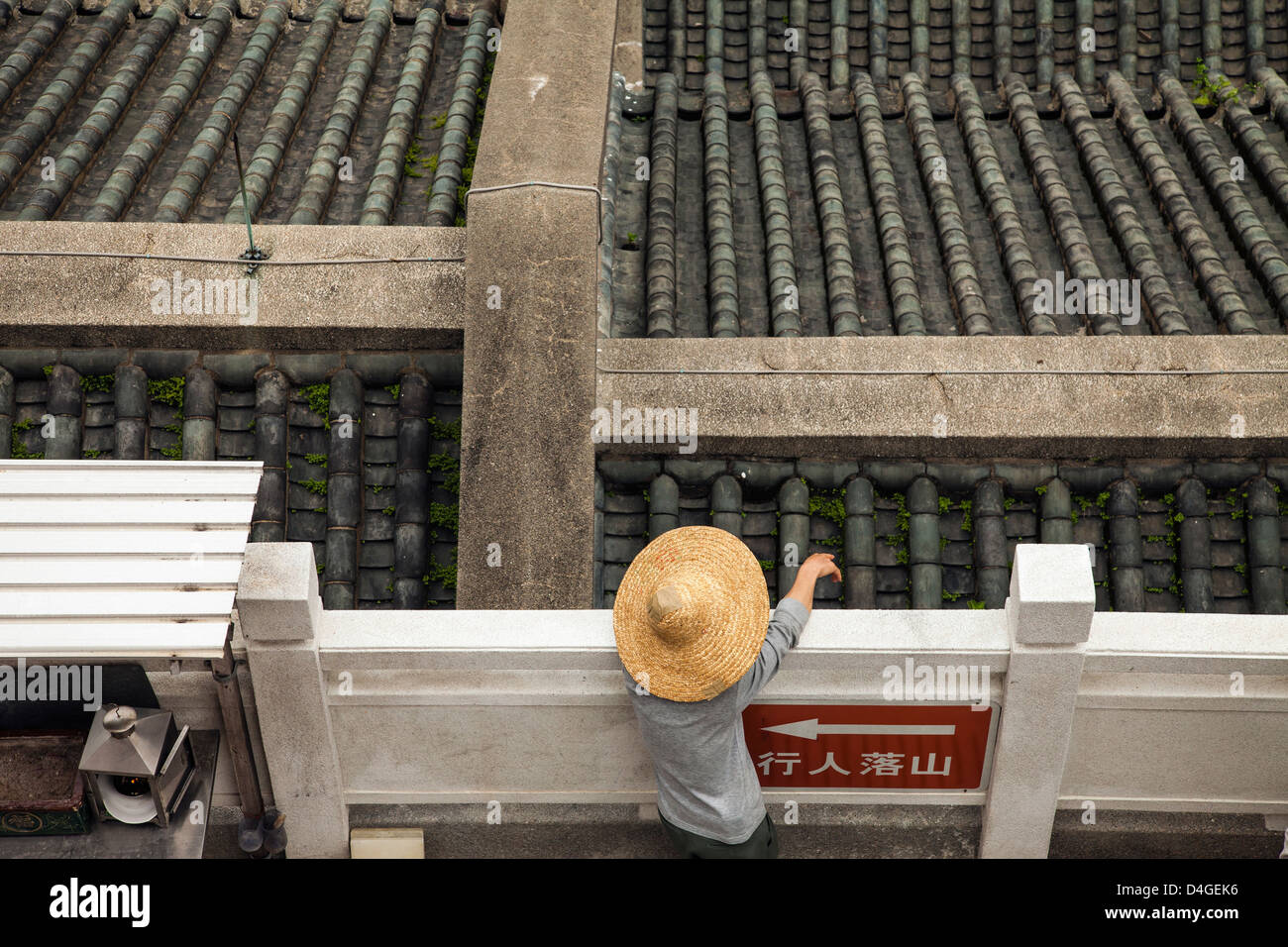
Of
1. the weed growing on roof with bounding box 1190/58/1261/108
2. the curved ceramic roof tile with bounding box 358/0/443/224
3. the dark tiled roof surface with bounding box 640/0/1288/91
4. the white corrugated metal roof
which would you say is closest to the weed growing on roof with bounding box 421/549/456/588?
the white corrugated metal roof

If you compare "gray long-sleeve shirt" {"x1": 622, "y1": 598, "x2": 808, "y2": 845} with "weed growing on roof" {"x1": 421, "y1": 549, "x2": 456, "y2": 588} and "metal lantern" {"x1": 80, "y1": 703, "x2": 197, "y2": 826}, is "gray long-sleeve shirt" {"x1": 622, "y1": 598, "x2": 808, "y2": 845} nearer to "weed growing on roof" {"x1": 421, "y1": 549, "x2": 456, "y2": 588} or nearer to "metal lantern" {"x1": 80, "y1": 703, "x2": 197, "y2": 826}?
"weed growing on roof" {"x1": 421, "y1": 549, "x2": 456, "y2": 588}

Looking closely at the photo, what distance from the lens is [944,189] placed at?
810 cm

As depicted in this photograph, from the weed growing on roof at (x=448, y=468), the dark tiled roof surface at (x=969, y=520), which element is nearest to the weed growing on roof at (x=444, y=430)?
the weed growing on roof at (x=448, y=468)

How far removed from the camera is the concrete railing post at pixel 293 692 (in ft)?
16.9

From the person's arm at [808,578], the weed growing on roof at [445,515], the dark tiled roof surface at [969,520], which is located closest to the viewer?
the person's arm at [808,578]

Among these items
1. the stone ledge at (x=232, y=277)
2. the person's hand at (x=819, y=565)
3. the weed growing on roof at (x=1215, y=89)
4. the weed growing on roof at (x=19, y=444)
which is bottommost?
the person's hand at (x=819, y=565)

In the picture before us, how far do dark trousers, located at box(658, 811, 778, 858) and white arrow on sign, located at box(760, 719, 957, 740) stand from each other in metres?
0.46

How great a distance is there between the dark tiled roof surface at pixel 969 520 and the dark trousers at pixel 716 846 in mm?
1316

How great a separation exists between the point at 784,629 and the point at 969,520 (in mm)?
1665

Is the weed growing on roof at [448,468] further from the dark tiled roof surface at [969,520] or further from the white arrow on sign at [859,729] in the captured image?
the white arrow on sign at [859,729]

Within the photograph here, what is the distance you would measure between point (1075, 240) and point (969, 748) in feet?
11.8

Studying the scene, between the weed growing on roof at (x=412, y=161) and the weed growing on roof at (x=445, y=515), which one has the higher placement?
the weed growing on roof at (x=412, y=161)

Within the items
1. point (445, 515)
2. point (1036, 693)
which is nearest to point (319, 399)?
point (445, 515)

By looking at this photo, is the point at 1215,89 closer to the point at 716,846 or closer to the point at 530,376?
the point at 530,376
